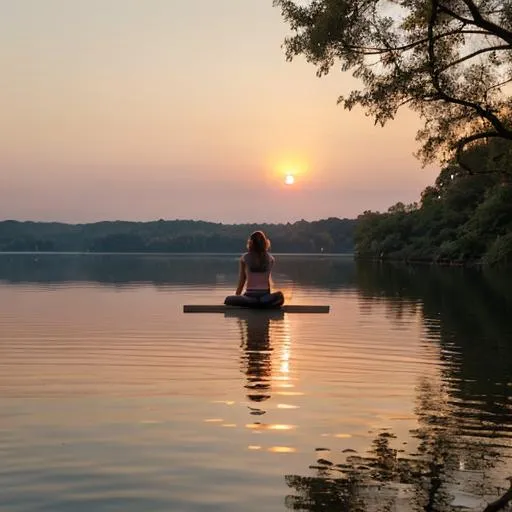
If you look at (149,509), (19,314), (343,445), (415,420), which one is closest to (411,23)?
(415,420)

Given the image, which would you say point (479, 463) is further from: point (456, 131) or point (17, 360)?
point (456, 131)

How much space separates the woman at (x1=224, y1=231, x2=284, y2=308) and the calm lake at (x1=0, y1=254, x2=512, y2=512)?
4.03 feet

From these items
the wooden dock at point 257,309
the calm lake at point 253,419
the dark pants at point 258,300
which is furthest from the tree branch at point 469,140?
the wooden dock at point 257,309

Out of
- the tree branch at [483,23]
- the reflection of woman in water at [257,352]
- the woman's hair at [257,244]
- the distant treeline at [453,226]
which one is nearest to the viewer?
the reflection of woman in water at [257,352]

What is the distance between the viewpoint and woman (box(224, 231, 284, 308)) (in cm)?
2033

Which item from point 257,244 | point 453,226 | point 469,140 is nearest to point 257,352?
point 257,244

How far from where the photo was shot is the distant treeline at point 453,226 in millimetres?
63438

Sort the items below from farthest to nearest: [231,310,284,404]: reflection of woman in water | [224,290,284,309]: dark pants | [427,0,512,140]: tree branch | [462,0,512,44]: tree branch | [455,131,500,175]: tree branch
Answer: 1. [224,290,284,309]: dark pants
2. [455,131,500,175]: tree branch
3. [427,0,512,140]: tree branch
4. [462,0,512,44]: tree branch
5. [231,310,284,404]: reflection of woman in water

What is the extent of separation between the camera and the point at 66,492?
662 centimetres

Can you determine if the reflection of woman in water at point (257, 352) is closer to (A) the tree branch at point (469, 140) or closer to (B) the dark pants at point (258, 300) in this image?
(B) the dark pants at point (258, 300)

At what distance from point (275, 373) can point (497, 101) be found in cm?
812

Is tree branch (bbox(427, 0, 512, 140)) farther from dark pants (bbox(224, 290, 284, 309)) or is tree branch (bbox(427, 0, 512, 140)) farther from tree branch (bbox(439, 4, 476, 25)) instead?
dark pants (bbox(224, 290, 284, 309))

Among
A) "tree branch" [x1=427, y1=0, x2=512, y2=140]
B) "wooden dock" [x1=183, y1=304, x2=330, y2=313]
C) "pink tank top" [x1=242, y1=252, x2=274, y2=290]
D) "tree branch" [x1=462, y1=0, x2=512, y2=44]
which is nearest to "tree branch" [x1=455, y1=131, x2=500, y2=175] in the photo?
"tree branch" [x1=427, y1=0, x2=512, y2=140]

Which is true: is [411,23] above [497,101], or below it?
above
